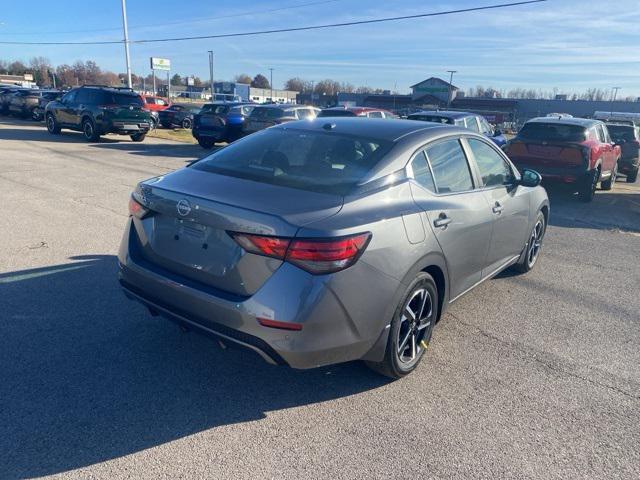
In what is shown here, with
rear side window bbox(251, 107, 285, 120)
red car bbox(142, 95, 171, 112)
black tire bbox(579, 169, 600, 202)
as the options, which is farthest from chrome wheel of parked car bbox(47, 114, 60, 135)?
black tire bbox(579, 169, 600, 202)

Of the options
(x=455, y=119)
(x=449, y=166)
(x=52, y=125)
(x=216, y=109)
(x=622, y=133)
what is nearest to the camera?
(x=449, y=166)

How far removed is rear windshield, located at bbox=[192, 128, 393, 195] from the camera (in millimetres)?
3217

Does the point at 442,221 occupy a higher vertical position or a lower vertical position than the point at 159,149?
higher

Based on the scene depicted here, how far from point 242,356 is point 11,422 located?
56.3 inches

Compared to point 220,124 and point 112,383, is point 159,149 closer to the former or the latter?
point 220,124

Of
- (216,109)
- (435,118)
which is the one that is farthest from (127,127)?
(435,118)

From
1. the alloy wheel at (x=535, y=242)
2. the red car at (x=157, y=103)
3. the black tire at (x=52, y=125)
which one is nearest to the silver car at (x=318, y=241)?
the alloy wheel at (x=535, y=242)

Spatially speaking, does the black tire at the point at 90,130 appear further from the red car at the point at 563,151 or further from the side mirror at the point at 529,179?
the side mirror at the point at 529,179

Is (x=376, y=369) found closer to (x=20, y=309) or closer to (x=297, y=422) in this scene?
(x=297, y=422)

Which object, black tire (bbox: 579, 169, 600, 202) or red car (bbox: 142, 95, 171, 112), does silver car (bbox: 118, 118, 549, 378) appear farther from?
red car (bbox: 142, 95, 171, 112)

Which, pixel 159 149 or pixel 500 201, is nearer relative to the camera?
pixel 500 201

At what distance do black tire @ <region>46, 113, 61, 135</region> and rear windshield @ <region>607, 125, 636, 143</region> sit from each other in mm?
19869

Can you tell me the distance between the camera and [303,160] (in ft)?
11.6

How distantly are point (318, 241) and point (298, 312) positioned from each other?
390mm
